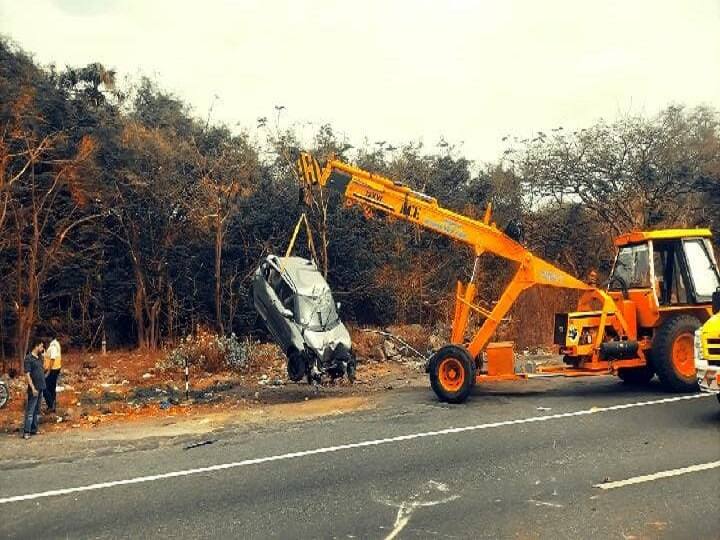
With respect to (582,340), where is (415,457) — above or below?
below

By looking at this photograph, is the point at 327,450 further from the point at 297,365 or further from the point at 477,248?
the point at 477,248

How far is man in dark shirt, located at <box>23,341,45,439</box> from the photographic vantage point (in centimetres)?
1062

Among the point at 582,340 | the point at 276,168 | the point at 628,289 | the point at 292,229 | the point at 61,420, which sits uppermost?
the point at 276,168

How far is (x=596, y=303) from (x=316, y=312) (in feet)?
17.5

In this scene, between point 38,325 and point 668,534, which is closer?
point 668,534

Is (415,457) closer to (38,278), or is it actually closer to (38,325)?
(38,278)

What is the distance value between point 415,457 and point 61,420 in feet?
23.5

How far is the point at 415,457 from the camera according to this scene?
796 cm

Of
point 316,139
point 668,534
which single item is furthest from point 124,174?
point 668,534

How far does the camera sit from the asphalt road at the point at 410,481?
577 cm

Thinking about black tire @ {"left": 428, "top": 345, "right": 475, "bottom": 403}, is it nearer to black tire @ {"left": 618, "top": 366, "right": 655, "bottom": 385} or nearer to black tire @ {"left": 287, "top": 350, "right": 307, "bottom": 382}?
black tire @ {"left": 287, "top": 350, "right": 307, "bottom": 382}

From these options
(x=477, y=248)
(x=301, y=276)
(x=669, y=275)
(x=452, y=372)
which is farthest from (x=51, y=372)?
(x=669, y=275)

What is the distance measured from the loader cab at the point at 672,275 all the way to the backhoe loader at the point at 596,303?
16 mm

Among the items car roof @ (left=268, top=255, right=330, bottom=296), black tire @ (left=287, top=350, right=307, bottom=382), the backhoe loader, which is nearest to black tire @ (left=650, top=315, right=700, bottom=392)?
the backhoe loader
